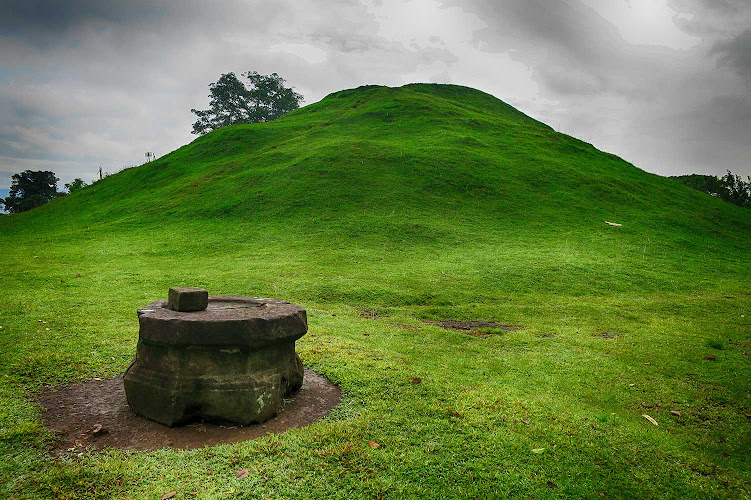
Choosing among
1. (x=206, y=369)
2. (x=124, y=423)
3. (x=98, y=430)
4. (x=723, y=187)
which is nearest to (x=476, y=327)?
(x=206, y=369)

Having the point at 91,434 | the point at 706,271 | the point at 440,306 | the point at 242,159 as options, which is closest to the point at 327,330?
the point at 440,306

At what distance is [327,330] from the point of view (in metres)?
9.09

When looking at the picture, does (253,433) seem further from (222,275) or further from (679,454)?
(222,275)

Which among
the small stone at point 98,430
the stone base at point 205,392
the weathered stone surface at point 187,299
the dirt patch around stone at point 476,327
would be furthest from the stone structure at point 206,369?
the dirt patch around stone at point 476,327

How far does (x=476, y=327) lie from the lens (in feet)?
33.4

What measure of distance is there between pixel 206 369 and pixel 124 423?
3.78ft

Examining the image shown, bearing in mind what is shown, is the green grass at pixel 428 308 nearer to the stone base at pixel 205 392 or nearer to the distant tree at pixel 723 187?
the stone base at pixel 205 392

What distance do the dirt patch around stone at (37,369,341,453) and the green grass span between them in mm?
233

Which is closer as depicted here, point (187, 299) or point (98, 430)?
point (98, 430)

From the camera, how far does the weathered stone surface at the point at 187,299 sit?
18.3 ft

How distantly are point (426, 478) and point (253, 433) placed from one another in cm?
208

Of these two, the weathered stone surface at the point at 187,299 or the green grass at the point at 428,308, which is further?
the weathered stone surface at the point at 187,299

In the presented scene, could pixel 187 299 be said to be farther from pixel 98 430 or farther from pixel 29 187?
pixel 29 187

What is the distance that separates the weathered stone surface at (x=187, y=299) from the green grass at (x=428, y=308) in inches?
73.2
